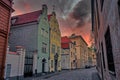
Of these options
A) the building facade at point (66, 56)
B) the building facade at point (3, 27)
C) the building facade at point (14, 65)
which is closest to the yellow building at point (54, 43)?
the building facade at point (66, 56)

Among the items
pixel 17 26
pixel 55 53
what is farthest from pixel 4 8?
pixel 55 53

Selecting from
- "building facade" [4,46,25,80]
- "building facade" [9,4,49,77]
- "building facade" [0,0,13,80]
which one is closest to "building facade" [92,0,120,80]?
"building facade" [0,0,13,80]

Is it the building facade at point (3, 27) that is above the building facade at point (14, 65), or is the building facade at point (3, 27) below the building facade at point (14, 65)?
above

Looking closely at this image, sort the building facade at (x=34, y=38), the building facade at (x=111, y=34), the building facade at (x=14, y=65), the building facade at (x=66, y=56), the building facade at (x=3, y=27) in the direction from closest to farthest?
the building facade at (x=111, y=34)
the building facade at (x=3, y=27)
the building facade at (x=14, y=65)
the building facade at (x=34, y=38)
the building facade at (x=66, y=56)

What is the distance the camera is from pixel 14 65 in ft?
51.0

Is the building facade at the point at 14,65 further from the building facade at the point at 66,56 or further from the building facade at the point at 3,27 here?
the building facade at the point at 66,56

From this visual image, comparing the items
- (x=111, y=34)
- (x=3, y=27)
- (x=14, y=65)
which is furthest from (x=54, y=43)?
(x=111, y=34)

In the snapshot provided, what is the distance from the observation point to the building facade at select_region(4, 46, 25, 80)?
47.6ft

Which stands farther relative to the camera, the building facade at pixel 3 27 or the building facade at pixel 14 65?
the building facade at pixel 14 65

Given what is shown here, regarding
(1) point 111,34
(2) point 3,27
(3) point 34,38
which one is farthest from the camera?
(3) point 34,38

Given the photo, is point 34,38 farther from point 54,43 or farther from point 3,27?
point 3,27

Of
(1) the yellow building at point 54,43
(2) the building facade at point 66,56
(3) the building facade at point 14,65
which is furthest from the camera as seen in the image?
(2) the building facade at point 66,56

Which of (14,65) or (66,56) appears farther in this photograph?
(66,56)

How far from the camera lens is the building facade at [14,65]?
47.6 ft
